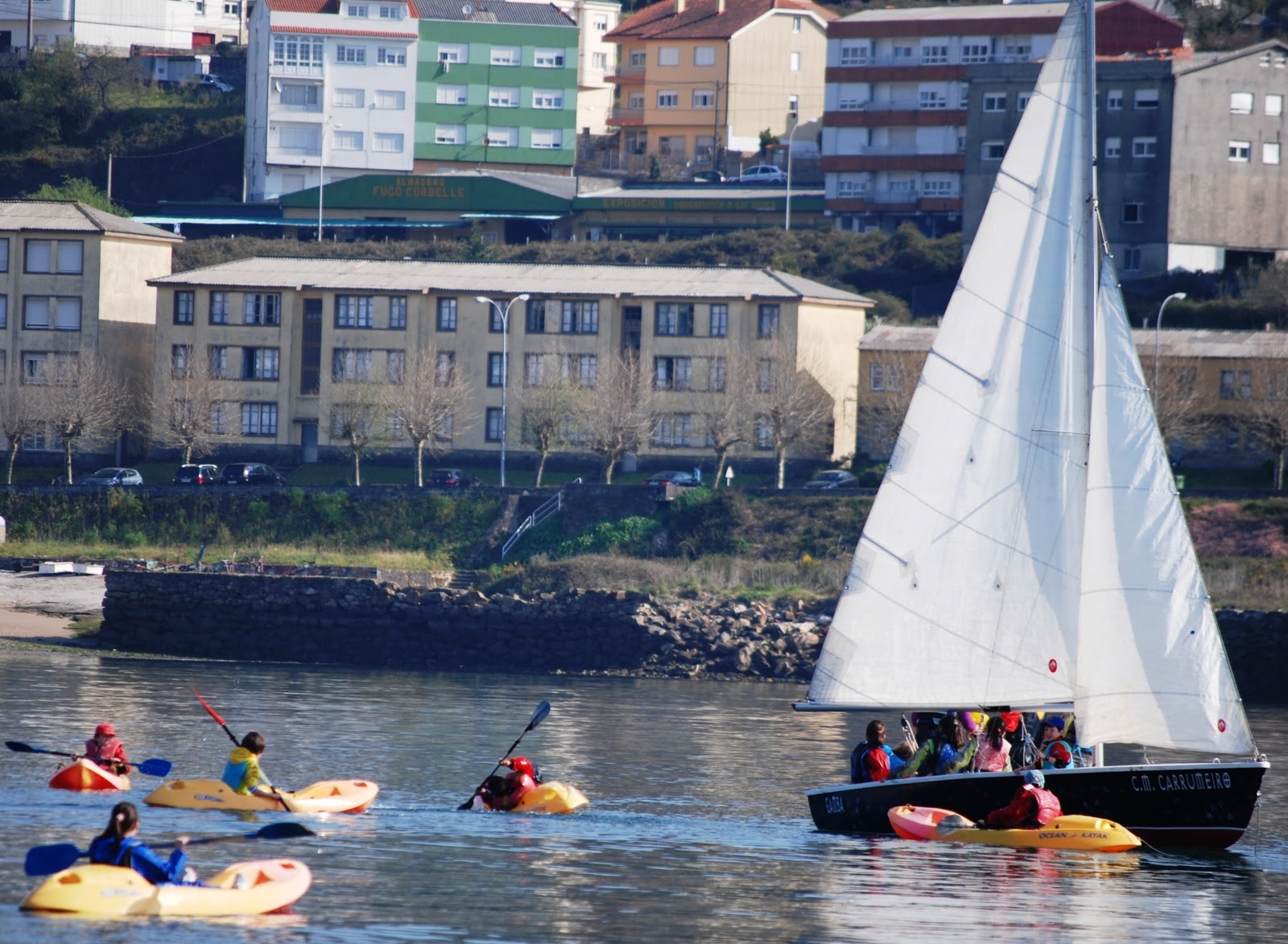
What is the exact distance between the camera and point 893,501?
28609 millimetres

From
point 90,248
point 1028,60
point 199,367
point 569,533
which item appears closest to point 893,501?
point 569,533

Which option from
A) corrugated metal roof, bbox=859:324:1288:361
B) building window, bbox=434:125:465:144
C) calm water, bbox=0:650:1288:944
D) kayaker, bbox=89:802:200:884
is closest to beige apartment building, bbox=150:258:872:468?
corrugated metal roof, bbox=859:324:1288:361

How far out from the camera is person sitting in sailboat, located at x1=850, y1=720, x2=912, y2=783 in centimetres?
3058

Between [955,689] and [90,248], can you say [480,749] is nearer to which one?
[955,689]

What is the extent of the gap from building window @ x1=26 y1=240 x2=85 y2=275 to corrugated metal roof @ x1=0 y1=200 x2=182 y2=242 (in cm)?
77

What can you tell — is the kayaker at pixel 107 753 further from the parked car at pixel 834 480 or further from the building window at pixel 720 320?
the building window at pixel 720 320

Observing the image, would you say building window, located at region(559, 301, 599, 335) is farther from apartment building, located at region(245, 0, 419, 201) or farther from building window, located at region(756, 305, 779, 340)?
apartment building, located at region(245, 0, 419, 201)

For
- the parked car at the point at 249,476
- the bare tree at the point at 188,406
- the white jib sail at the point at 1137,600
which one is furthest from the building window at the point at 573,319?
the white jib sail at the point at 1137,600

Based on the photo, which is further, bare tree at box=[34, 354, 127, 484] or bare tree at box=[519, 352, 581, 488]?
bare tree at box=[34, 354, 127, 484]

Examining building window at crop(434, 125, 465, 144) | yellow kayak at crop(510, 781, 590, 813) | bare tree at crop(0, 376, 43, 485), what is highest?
building window at crop(434, 125, 465, 144)

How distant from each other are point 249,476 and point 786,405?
85.7 ft

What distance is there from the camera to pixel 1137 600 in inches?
1097

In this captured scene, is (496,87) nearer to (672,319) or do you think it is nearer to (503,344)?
(672,319)

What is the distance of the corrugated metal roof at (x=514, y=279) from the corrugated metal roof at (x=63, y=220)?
494cm
